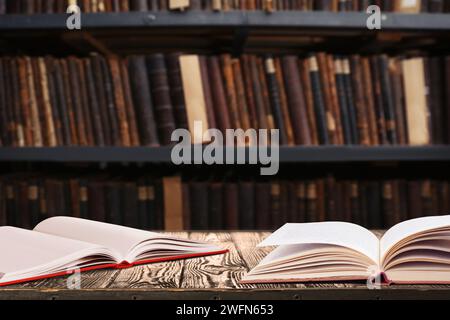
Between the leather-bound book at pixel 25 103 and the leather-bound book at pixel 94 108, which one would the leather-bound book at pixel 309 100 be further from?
A: the leather-bound book at pixel 25 103

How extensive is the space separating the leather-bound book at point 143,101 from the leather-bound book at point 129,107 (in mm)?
11

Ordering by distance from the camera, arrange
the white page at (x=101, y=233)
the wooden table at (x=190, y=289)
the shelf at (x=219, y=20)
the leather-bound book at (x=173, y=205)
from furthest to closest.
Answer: the leather-bound book at (x=173, y=205), the shelf at (x=219, y=20), the white page at (x=101, y=233), the wooden table at (x=190, y=289)

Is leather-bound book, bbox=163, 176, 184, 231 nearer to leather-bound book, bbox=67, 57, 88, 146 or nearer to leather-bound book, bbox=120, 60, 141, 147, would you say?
leather-bound book, bbox=120, 60, 141, 147

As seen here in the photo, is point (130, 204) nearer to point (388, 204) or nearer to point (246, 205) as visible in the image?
point (246, 205)

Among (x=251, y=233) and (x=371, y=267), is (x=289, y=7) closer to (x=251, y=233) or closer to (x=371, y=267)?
(x=251, y=233)

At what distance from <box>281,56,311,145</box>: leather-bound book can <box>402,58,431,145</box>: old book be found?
0.97ft

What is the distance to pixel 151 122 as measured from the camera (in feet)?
5.49

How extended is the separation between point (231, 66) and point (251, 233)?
73 centimetres

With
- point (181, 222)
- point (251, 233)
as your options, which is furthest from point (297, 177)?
point (251, 233)

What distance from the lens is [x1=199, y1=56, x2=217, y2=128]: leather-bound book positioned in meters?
1.66

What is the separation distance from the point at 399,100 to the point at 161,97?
680 mm

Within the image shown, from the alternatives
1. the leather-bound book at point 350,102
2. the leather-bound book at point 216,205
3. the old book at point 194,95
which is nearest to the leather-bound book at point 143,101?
the old book at point 194,95

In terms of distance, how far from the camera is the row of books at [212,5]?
5.32 ft

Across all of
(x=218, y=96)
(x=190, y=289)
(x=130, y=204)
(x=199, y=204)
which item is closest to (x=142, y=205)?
(x=130, y=204)
